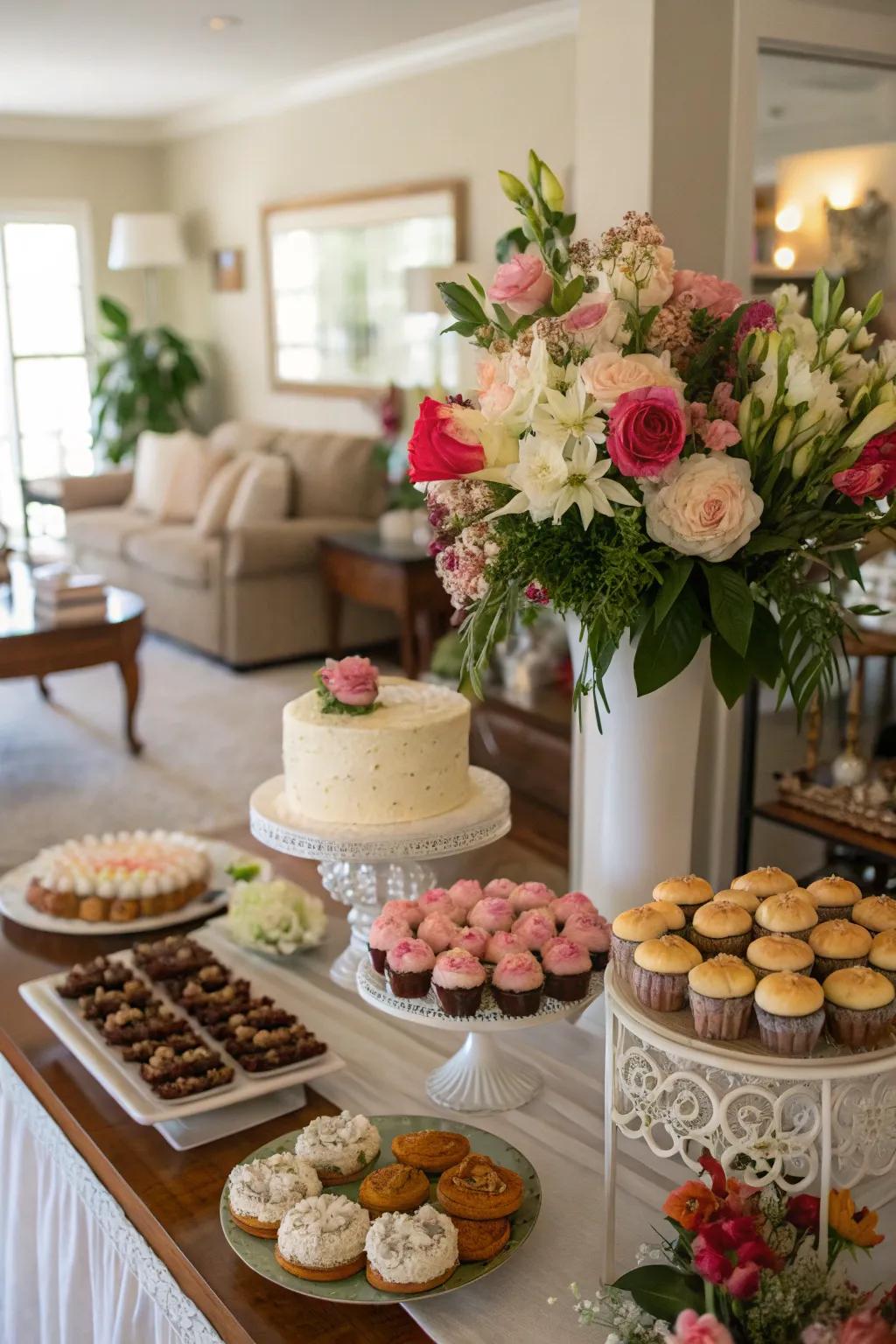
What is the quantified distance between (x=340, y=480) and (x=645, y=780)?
5.13 m

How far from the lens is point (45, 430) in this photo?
347 inches

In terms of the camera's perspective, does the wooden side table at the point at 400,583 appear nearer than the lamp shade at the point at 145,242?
Yes

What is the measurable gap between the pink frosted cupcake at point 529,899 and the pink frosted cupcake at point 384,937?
0.14m

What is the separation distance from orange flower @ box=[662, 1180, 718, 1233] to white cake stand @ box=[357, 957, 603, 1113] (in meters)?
0.36

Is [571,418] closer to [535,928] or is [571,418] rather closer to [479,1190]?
[535,928]

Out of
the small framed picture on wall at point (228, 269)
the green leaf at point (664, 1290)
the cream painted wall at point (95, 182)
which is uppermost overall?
the cream painted wall at point (95, 182)

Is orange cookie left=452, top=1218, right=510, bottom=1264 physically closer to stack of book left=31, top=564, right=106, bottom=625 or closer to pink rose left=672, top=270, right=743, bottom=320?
pink rose left=672, top=270, right=743, bottom=320

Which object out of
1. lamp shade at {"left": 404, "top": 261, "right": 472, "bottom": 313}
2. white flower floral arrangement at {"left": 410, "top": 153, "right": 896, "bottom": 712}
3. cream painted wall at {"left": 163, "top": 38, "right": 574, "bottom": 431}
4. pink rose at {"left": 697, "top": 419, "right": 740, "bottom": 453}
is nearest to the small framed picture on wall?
cream painted wall at {"left": 163, "top": 38, "right": 574, "bottom": 431}

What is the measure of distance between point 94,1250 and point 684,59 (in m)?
1.93

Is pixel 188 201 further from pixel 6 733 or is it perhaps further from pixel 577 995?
pixel 577 995

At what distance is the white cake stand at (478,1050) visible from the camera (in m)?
1.40

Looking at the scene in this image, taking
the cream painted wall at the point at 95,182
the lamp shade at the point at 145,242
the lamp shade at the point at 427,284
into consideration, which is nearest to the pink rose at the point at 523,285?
the lamp shade at the point at 427,284

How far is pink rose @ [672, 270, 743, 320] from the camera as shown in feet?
4.67

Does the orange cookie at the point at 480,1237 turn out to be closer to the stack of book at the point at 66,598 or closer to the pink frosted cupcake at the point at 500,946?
the pink frosted cupcake at the point at 500,946
